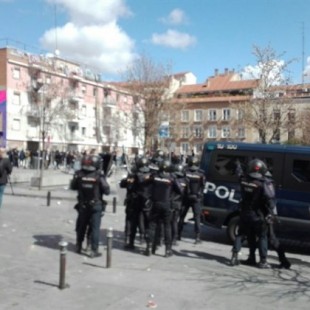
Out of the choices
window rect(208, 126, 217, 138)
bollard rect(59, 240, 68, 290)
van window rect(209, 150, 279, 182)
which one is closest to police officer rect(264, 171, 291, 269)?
van window rect(209, 150, 279, 182)

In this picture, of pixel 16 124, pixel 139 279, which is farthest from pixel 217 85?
pixel 139 279

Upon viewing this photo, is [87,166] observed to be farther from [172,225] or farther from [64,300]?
[64,300]

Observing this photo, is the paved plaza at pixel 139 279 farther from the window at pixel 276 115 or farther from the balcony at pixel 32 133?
the balcony at pixel 32 133

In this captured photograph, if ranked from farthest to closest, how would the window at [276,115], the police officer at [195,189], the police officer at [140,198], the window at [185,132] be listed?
the window at [185,132] < the window at [276,115] < the police officer at [195,189] < the police officer at [140,198]

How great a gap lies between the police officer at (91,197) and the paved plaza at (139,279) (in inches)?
14.3

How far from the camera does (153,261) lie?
8070mm

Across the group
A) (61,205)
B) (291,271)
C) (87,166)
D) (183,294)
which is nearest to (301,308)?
(183,294)

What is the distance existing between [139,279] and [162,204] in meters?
1.86

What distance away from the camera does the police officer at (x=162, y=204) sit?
8.46m

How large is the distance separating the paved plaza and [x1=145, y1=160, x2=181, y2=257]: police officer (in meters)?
0.30

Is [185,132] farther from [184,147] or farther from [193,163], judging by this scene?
[193,163]

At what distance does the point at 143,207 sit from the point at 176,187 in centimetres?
79

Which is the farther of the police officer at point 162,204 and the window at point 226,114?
the window at point 226,114

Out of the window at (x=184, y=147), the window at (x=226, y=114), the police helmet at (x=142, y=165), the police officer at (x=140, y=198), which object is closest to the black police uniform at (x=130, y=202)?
the police officer at (x=140, y=198)
